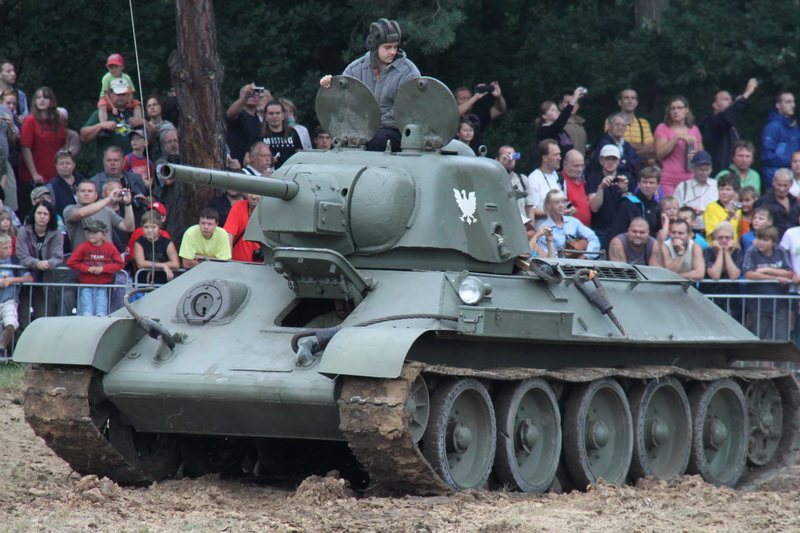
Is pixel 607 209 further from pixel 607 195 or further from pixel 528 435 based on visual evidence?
pixel 528 435

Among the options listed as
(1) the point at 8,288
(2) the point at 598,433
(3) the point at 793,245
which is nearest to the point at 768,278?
(3) the point at 793,245

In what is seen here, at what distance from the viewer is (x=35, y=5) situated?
20.8 meters

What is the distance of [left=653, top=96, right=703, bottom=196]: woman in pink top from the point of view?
18.4m

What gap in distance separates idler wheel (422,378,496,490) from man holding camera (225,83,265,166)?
293 inches

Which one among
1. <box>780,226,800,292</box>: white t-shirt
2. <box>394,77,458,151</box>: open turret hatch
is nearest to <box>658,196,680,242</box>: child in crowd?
<box>780,226,800,292</box>: white t-shirt

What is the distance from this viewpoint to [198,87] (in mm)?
16953

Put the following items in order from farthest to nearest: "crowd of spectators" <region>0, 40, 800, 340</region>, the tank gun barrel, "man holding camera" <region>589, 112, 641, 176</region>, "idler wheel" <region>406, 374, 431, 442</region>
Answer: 1. "man holding camera" <region>589, 112, 641, 176</region>
2. "crowd of spectators" <region>0, 40, 800, 340</region>
3. the tank gun barrel
4. "idler wheel" <region>406, 374, 431, 442</region>

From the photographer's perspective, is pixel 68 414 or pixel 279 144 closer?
pixel 68 414

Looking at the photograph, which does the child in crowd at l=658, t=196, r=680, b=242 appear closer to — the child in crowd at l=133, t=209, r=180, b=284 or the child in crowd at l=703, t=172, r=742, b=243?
the child in crowd at l=703, t=172, r=742, b=243

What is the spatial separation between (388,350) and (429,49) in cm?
1047

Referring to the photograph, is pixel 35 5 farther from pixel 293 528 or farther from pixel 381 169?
pixel 293 528

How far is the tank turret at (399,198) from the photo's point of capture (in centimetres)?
1112

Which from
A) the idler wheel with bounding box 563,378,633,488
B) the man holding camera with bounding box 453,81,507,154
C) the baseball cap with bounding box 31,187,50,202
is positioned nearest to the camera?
the idler wheel with bounding box 563,378,633,488

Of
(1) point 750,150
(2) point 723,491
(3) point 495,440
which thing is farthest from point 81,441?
(1) point 750,150
